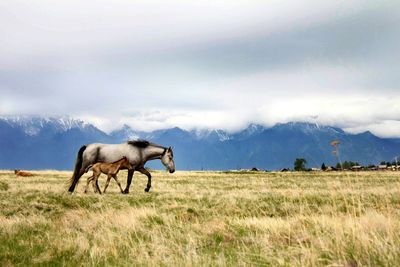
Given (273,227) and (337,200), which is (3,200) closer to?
(273,227)

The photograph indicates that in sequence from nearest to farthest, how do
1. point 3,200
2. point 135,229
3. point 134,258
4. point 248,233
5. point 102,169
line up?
point 134,258 < point 248,233 < point 135,229 < point 3,200 < point 102,169

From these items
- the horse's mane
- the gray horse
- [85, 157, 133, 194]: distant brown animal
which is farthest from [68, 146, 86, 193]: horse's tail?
the horse's mane

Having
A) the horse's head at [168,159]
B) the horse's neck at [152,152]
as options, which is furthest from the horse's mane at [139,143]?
the horse's head at [168,159]

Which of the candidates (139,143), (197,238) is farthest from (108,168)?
(197,238)

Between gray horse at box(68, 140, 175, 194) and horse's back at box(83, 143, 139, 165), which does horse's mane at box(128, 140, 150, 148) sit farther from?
horse's back at box(83, 143, 139, 165)

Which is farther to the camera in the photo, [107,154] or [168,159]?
[168,159]

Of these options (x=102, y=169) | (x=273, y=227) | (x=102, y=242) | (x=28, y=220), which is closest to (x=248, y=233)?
(x=273, y=227)

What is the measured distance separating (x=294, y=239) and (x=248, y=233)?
46.3 inches

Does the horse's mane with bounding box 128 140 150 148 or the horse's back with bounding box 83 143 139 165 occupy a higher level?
the horse's mane with bounding box 128 140 150 148

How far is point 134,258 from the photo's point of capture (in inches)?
322

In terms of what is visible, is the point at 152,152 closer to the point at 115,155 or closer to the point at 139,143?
the point at 139,143

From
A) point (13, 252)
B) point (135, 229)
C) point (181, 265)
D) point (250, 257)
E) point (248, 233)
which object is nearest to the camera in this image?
point (181, 265)

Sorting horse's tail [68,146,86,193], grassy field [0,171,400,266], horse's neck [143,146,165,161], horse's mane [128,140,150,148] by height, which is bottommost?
grassy field [0,171,400,266]

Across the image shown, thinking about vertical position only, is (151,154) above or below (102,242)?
above
